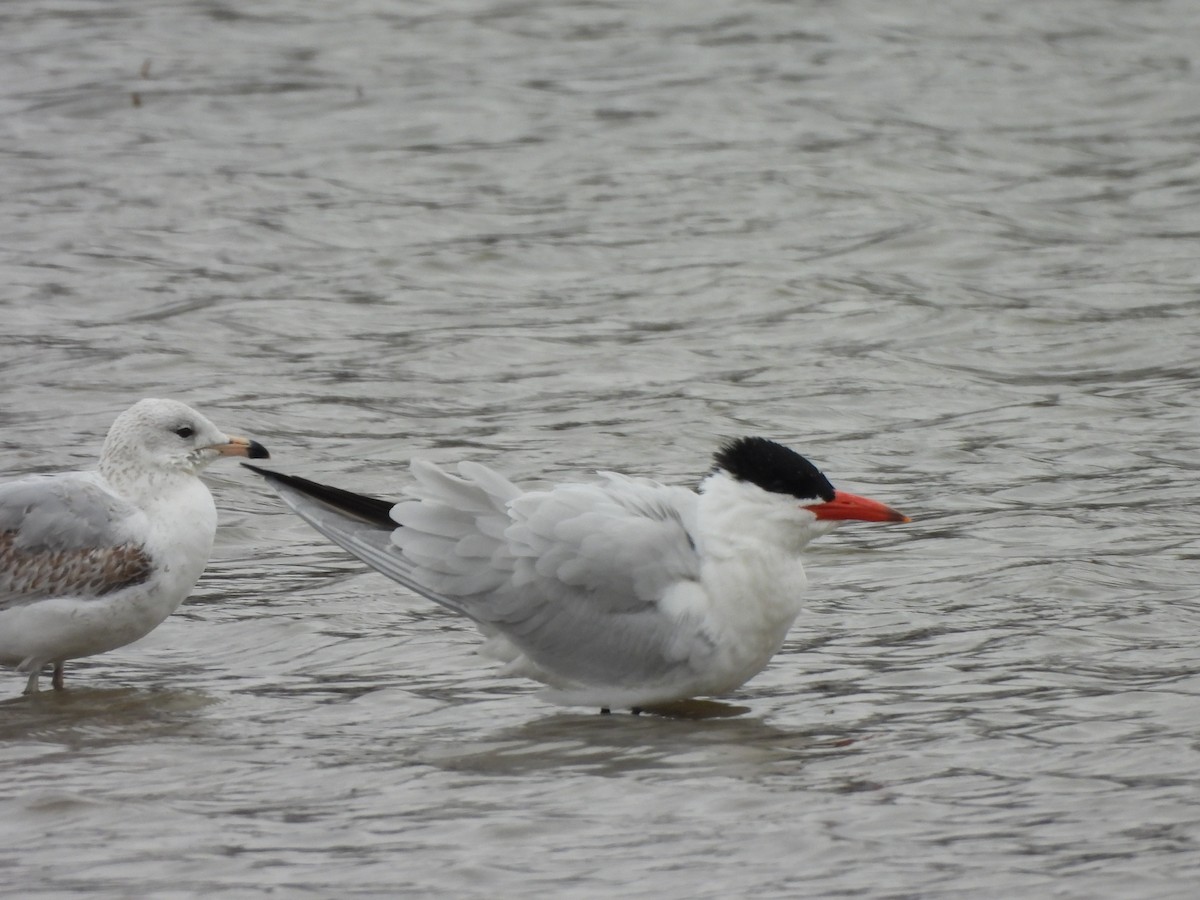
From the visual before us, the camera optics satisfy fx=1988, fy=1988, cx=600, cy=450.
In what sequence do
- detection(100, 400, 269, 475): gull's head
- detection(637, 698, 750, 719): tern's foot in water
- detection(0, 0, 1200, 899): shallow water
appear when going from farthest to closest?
detection(100, 400, 269, 475): gull's head
detection(637, 698, 750, 719): tern's foot in water
detection(0, 0, 1200, 899): shallow water

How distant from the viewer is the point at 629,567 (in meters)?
6.21

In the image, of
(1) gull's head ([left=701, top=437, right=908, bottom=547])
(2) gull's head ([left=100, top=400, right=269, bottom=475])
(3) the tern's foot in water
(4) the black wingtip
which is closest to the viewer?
(1) gull's head ([left=701, top=437, right=908, bottom=547])

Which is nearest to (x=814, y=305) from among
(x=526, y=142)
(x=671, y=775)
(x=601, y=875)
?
(x=526, y=142)

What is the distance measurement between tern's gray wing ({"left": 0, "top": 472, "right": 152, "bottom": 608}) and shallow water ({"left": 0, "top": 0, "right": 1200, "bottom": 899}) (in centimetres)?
41

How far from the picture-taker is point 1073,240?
1246 cm

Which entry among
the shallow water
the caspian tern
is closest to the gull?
the shallow water

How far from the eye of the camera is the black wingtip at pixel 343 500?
21.5 ft

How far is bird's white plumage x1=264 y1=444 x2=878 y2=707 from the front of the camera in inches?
243

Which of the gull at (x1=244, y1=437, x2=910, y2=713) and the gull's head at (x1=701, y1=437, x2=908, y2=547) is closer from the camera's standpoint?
the gull at (x1=244, y1=437, x2=910, y2=713)

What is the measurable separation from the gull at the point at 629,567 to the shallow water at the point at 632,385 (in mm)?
211

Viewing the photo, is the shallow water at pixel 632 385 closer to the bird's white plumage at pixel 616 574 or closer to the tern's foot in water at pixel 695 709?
the tern's foot in water at pixel 695 709

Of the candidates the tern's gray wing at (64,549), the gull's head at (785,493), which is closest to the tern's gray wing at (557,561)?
the gull's head at (785,493)

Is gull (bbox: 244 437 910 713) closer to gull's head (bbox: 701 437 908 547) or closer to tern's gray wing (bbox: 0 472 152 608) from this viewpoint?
gull's head (bbox: 701 437 908 547)

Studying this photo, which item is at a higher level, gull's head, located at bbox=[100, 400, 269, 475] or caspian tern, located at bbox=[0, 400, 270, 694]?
gull's head, located at bbox=[100, 400, 269, 475]
